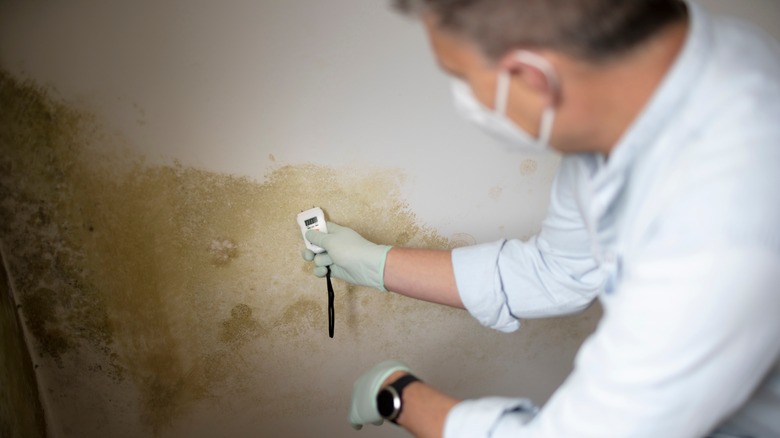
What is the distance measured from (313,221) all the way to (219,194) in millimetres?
228

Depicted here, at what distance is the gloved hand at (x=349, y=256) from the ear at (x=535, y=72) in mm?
653

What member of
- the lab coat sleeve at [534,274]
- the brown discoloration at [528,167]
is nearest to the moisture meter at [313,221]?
the lab coat sleeve at [534,274]

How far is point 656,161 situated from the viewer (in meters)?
0.79

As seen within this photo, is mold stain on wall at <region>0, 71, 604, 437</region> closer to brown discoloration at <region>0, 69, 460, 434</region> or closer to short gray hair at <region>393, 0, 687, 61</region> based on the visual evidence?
brown discoloration at <region>0, 69, 460, 434</region>

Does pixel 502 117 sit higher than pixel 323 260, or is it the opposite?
pixel 502 117

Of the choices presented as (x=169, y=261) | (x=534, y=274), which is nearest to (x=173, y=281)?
(x=169, y=261)

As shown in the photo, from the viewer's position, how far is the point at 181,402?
153 centimetres

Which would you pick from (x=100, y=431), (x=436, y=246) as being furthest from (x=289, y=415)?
(x=436, y=246)

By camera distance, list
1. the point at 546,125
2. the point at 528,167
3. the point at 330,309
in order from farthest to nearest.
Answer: the point at 528,167 < the point at 330,309 < the point at 546,125

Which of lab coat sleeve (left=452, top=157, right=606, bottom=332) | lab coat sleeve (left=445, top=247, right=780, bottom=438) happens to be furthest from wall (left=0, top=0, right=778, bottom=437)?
lab coat sleeve (left=445, top=247, right=780, bottom=438)

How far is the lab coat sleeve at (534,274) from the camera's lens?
3.73 feet

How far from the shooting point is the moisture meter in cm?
141

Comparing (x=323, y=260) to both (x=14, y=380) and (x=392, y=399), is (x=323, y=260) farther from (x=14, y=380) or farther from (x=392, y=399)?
(x=14, y=380)

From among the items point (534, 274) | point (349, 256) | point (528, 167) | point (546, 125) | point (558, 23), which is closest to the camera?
point (558, 23)
